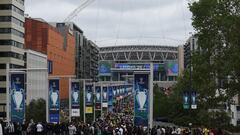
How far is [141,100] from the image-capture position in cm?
3722

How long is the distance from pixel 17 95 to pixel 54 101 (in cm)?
552

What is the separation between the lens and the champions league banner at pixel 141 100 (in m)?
37.2

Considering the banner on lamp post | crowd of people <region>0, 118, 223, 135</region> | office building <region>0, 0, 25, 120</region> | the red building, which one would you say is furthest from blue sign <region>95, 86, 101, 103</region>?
the red building

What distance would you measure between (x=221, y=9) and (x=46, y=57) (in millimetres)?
107147

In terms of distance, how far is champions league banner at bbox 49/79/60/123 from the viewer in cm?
4522

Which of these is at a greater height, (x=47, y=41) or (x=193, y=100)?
(x=47, y=41)

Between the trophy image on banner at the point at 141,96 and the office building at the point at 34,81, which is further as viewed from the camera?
the office building at the point at 34,81

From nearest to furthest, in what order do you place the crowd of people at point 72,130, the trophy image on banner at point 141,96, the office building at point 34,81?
the trophy image on banner at point 141,96 → the crowd of people at point 72,130 → the office building at point 34,81

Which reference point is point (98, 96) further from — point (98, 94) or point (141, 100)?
point (141, 100)

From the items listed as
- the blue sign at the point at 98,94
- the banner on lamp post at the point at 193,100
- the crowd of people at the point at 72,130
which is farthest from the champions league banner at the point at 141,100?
the blue sign at the point at 98,94

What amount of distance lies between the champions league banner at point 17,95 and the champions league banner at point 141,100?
8110 millimetres

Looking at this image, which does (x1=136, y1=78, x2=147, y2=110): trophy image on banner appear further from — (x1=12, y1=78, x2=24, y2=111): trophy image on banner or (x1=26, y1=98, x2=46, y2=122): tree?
(x1=26, y1=98, x2=46, y2=122): tree

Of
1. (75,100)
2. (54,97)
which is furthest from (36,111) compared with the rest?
(54,97)

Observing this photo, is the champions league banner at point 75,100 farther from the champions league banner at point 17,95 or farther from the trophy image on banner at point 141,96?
the trophy image on banner at point 141,96
